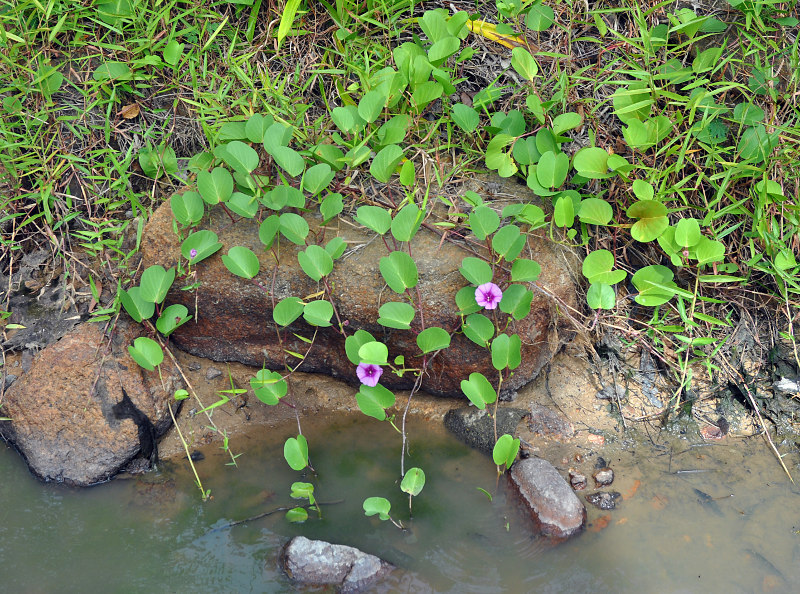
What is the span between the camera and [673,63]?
2699 millimetres

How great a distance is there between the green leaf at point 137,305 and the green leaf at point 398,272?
2.84 feet

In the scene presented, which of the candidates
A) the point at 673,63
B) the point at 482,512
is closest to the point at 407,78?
the point at 673,63

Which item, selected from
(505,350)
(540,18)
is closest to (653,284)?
(505,350)

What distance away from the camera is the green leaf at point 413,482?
2.26m

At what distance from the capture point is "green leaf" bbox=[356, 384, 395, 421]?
7.81 ft

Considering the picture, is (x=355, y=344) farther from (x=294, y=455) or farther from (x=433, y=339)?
(x=294, y=455)

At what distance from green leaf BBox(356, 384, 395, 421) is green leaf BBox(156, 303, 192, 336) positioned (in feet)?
2.40

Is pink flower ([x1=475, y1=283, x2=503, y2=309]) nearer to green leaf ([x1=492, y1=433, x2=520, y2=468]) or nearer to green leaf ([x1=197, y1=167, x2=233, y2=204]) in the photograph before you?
green leaf ([x1=492, y1=433, x2=520, y2=468])

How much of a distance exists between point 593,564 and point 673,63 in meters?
1.87

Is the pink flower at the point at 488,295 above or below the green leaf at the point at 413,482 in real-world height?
above

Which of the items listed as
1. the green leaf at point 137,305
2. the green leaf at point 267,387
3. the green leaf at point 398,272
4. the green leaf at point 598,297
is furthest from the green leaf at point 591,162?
the green leaf at point 137,305

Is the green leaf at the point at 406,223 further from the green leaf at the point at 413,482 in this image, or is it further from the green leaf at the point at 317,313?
the green leaf at the point at 413,482

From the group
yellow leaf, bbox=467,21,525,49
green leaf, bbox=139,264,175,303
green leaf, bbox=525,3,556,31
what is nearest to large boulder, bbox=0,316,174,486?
green leaf, bbox=139,264,175,303

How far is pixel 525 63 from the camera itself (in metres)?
2.67
